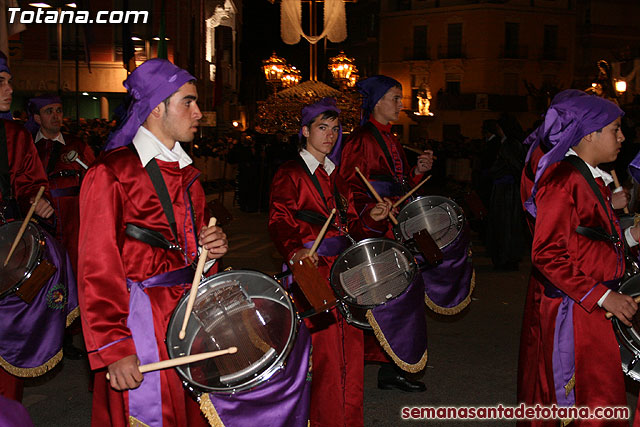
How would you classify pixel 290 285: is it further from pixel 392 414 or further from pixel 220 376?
pixel 220 376

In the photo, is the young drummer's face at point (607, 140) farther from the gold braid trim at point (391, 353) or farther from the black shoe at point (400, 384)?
the black shoe at point (400, 384)

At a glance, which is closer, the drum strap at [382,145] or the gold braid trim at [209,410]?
the gold braid trim at [209,410]

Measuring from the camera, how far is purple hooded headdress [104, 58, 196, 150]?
321 cm

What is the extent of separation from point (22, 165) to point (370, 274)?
113 inches

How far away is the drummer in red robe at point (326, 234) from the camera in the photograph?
4285mm

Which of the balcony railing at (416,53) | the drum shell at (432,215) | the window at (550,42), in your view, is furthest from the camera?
the balcony railing at (416,53)

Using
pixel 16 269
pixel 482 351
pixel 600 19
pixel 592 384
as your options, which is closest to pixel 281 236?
pixel 16 269

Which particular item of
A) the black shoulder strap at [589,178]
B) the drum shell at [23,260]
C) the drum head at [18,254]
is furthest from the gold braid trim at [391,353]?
the drum head at [18,254]

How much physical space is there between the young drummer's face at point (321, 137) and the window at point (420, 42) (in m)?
48.9

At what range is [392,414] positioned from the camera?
512 cm

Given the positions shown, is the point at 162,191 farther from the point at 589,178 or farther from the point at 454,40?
the point at 454,40

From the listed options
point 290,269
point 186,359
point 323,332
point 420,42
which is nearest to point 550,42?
point 420,42

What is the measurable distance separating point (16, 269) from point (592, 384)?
3.33m

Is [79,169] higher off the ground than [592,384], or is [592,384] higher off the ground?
[79,169]
